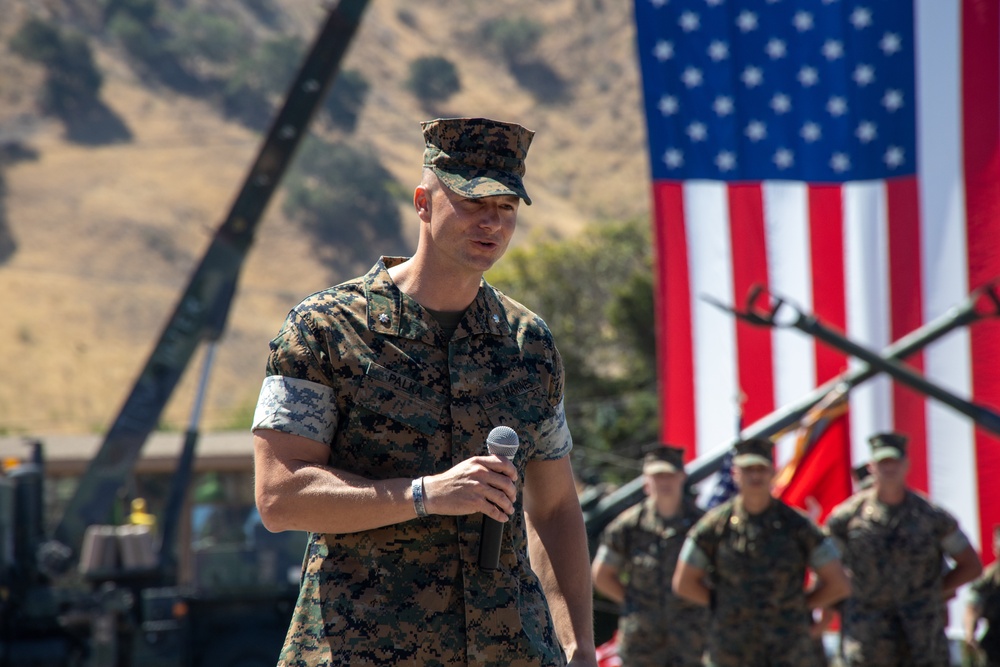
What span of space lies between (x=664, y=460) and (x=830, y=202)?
3.90 metres

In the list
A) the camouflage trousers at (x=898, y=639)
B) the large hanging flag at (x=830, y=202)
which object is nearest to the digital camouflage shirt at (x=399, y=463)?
the camouflage trousers at (x=898, y=639)

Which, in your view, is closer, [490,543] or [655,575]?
[490,543]

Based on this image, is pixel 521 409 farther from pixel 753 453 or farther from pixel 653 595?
pixel 653 595

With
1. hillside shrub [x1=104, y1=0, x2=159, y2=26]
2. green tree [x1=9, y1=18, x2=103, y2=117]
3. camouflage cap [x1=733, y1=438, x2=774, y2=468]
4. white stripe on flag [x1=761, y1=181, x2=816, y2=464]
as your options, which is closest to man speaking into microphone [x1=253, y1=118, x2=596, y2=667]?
camouflage cap [x1=733, y1=438, x2=774, y2=468]

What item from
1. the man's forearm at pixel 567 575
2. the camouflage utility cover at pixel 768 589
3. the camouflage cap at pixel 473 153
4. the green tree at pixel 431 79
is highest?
the green tree at pixel 431 79

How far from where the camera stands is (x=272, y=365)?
243 cm

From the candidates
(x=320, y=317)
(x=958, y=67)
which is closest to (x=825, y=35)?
(x=958, y=67)

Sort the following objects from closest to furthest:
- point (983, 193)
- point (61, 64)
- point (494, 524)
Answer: point (494, 524), point (983, 193), point (61, 64)

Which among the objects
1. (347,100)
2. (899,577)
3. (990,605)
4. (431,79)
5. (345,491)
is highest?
(431,79)

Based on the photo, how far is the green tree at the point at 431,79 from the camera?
6781 centimetres

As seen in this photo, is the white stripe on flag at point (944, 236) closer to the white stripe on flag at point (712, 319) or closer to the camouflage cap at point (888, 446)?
the white stripe on flag at point (712, 319)

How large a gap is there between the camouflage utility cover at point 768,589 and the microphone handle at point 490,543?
445 centimetres

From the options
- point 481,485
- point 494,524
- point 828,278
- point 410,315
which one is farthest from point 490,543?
point 828,278

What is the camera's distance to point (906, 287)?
10562mm
